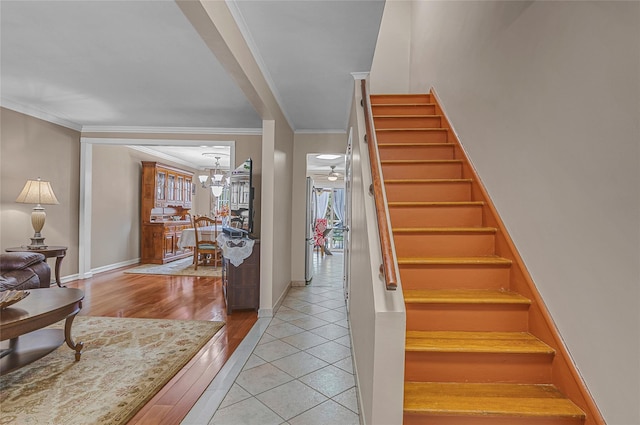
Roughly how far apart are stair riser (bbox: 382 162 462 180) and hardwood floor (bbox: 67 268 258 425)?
6.54ft

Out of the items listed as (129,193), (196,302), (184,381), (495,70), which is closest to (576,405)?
(495,70)

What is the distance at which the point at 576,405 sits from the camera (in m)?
1.48

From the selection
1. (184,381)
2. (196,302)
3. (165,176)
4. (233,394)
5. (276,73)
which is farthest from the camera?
(165,176)

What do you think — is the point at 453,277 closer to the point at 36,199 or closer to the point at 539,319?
the point at 539,319

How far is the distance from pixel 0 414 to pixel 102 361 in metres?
0.66

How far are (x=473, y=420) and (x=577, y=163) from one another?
4.03 ft

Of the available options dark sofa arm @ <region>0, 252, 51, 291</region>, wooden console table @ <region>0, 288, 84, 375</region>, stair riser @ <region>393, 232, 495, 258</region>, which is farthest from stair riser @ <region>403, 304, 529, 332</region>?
dark sofa arm @ <region>0, 252, 51, 291</region>

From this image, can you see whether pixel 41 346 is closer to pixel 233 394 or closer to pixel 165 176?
pixel 233 394

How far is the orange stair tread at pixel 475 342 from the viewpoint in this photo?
1669 mm

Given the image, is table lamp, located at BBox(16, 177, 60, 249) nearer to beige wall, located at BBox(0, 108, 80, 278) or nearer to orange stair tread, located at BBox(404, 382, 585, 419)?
beige wall, located at BBox(0, 108, 80, 278)

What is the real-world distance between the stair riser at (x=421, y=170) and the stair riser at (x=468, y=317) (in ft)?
4.29

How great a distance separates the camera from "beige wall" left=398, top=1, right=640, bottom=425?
124 centimetres

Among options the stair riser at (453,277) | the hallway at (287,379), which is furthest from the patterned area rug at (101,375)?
the stair riser at (453,277)

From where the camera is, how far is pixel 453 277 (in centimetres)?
211
